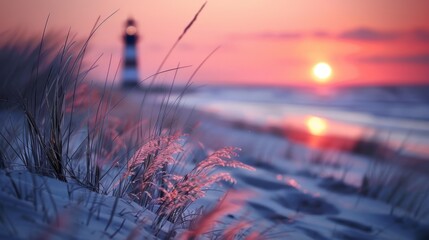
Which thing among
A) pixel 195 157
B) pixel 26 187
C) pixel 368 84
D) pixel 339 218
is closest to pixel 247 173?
pixel 195 157

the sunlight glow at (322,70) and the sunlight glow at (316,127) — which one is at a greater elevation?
the sunlight glow at (322,70)

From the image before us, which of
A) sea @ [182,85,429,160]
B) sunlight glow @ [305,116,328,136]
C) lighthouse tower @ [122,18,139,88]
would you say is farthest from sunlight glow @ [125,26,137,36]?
sunlight glow @ [305,116,328,136]

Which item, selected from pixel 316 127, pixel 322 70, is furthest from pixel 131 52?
pixel 322 70

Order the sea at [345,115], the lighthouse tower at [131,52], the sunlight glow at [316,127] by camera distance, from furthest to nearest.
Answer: the lighthouse tower at [131,52] → the sunlight glow at [316,127] → the sea at [345,115]

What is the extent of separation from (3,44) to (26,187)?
205cm

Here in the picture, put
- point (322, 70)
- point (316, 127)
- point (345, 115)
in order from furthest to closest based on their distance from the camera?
point (322, 70) → point (345, 115) → point (316, 127)

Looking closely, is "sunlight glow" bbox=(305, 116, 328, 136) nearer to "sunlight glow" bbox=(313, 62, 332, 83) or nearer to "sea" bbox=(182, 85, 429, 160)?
"sea" bbox=(182, 85, 429, 160)

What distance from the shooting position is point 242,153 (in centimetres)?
382

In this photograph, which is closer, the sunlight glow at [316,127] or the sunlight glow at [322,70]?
the sunlight glow at [316,127]

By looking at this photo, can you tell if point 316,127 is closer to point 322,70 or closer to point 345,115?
point 345,115

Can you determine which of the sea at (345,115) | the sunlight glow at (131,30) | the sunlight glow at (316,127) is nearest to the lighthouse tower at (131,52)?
the sunlight glow at (131,30)

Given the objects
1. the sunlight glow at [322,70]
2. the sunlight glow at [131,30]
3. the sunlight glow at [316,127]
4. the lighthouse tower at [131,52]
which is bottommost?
the sunlight glow at [316,127]

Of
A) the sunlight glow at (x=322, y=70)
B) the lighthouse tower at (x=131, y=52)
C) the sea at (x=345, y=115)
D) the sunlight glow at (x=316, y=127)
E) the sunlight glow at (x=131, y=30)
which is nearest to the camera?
the sea at (x=345, y=115)

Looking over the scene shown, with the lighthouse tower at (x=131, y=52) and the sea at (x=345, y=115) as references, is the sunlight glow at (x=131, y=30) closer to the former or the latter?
the lighthouse tower at (x=131, y=52)
